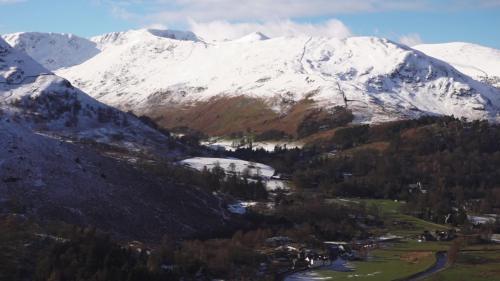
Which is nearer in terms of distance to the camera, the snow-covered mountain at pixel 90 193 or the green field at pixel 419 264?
the green field at pixel 419 264

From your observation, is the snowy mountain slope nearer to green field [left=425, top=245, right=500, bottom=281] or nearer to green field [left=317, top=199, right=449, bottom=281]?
green field [left=317, top=199, right=449, bottom=281]

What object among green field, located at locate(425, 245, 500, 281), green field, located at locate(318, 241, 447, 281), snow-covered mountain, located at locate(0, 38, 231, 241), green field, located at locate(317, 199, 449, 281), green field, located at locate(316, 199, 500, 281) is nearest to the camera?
green field, located at locate(318, 241, 447, 281)

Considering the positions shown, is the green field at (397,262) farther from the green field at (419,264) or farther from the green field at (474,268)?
the green field at (474,268)

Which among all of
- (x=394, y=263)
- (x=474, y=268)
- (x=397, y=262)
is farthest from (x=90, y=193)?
(x=474, y=268)

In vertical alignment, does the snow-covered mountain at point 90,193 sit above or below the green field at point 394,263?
above

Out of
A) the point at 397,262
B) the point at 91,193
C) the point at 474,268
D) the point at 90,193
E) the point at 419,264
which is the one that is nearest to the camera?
the point at 474,268

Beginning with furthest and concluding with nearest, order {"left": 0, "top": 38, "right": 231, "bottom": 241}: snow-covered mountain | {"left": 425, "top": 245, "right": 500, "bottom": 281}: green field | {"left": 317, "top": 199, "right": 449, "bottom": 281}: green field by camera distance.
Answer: {"left": 425, "top": 245, "right": 500, "bottom": 281}: green field → {"left": 0, "top": 38, "right": 231, "bottom": 241}: snow-covered mountain → {"left": 317, "top": 199, "right": 449, "bottom": 281}: green field

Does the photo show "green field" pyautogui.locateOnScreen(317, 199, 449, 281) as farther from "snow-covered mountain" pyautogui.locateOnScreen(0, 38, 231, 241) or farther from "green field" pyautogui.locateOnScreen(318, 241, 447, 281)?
"snow-covered mountain" pyautogui.locateOnScreen(0, 38, 231, 241)

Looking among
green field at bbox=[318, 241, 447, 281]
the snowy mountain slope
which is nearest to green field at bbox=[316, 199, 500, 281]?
green field at bbox=[318, 241, 447, 281]

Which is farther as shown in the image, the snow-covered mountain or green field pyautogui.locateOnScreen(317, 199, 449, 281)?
the snow-covered mountain

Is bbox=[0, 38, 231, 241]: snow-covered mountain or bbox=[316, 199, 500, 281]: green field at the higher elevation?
bbox=[0, 38, 231, 241]: snow-covered mountain

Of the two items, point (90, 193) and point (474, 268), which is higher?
point (90, 193)

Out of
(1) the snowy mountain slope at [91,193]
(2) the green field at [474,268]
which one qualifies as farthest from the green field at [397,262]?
(1) the snowy mountain slope at [91,193]

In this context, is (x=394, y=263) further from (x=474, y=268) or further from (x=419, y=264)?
(x=474, y=268)
